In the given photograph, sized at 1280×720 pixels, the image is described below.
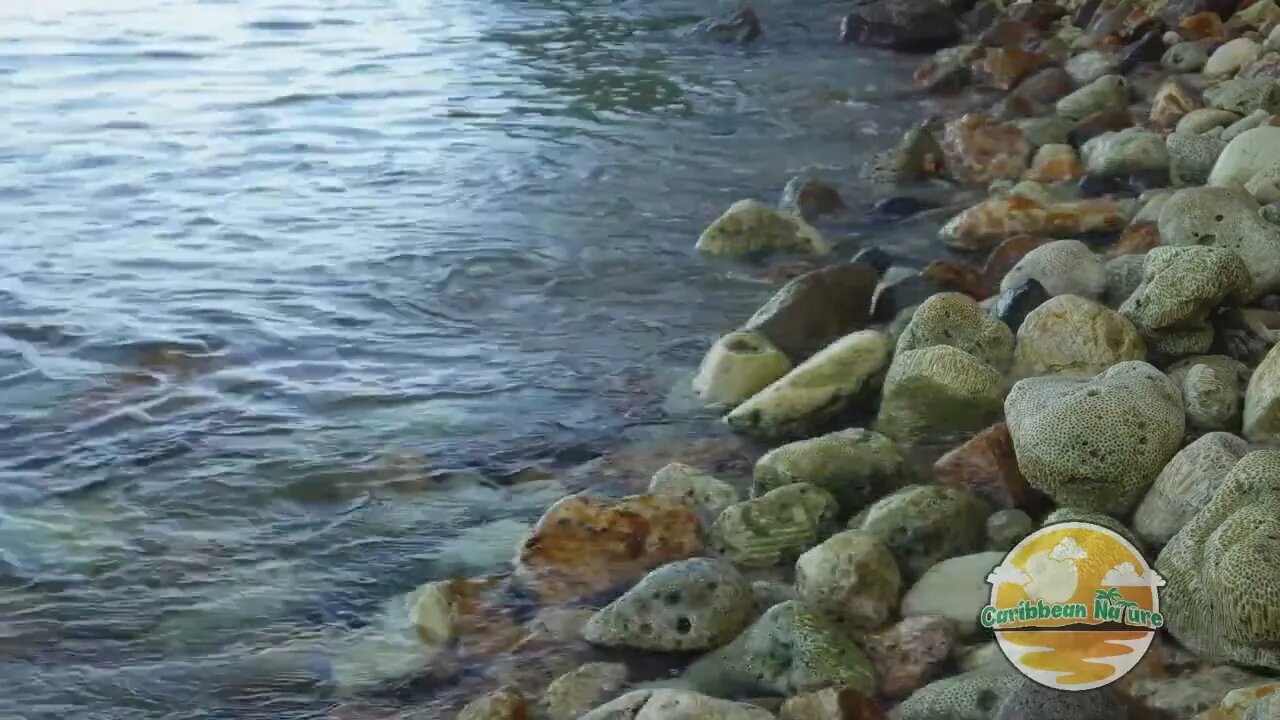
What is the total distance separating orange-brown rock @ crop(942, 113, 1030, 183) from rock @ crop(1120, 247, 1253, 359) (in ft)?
9.52

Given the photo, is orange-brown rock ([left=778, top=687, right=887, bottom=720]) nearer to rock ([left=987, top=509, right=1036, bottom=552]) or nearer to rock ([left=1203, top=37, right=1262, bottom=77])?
rock ([left=987, top=509, right=1036, bottom=552])

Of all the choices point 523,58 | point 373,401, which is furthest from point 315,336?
point 523,58

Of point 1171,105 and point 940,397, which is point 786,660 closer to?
point 940,397

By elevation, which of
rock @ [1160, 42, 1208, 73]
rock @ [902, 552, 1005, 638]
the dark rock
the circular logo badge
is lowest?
rock @ [902, 552, 1005, 638]

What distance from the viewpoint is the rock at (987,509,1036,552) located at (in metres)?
3.34

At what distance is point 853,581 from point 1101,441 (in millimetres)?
671

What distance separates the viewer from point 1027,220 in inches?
236

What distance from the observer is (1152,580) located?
2.01 meters

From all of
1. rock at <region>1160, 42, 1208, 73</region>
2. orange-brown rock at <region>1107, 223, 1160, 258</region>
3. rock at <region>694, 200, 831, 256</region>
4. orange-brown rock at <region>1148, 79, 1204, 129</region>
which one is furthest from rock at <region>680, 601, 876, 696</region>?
rock at <region>1160, 42, 1208, 73</region>

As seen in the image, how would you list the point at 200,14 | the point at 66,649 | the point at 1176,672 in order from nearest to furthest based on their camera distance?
the point at 1176,672 → the point at 66,649 → the point at 200,14

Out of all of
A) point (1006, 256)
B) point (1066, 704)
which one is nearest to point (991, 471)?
point (1066, 704)

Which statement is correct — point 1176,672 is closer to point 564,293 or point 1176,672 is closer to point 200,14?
point 564,293

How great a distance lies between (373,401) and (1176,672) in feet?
9.12

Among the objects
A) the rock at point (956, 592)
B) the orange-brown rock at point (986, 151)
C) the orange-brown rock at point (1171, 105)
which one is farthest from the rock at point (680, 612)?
the orange-brown rock at point (1171, 105)
